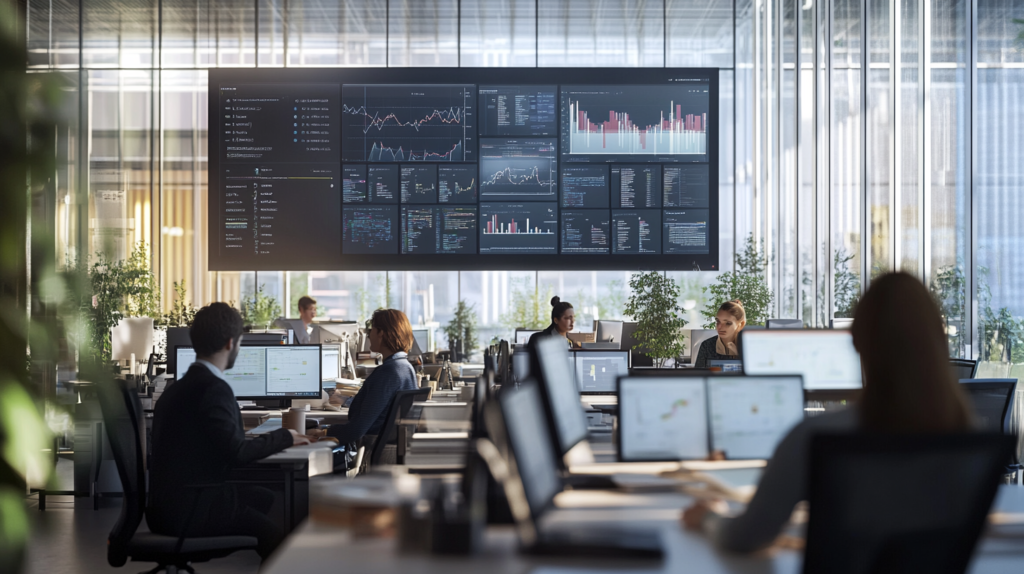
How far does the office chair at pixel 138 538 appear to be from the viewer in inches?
116

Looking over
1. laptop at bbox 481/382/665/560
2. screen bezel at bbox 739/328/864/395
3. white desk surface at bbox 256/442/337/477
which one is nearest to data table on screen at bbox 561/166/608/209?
screen bezel at bbox 739/328/864/395

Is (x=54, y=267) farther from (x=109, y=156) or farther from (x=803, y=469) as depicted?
(x=109, y=156)

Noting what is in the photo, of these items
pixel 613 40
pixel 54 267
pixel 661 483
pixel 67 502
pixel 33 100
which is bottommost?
pixel 67 502

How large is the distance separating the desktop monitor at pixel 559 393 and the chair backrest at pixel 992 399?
2.33 m

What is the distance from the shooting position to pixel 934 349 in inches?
64.2

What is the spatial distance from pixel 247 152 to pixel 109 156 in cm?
350

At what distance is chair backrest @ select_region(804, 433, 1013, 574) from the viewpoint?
4.55ft

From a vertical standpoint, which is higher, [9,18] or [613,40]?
[613,40]

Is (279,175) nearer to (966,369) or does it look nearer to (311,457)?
(311,457)

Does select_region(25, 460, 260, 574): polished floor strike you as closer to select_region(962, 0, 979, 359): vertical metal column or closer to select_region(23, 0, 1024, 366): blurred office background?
select_region(962, 0, 979, 359): vertical metal column

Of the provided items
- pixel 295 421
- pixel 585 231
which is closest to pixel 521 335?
pixel 585 231

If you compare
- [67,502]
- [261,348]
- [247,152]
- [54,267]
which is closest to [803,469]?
[54,267]

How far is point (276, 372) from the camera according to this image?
495 cm

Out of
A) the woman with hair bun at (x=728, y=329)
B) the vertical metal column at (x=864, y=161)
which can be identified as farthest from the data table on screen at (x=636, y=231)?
the woman with hair bun at (x=728, y=329)
